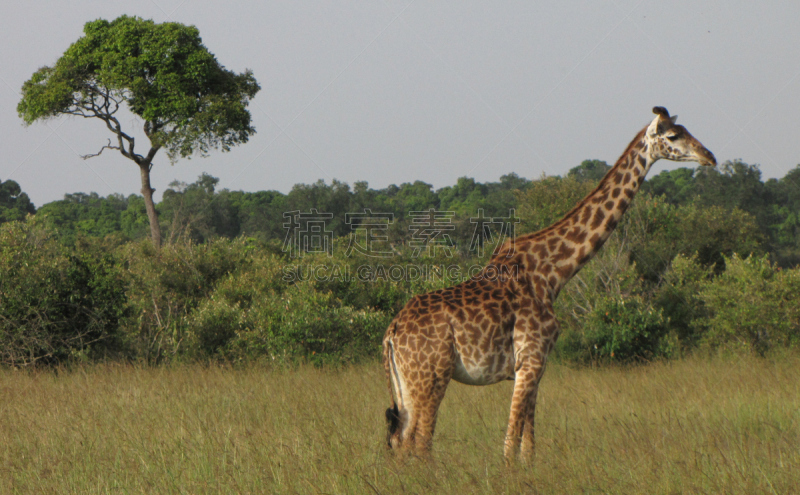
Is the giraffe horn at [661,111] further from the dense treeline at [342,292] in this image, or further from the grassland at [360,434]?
the dense treeline at [342,292]

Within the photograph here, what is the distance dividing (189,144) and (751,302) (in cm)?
1871

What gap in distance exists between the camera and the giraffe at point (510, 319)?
525 centimetres

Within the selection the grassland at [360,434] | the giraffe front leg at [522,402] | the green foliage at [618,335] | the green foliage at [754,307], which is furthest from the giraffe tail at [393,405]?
the green foliage at [754,307]

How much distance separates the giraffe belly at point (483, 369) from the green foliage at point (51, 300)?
7.43 meters

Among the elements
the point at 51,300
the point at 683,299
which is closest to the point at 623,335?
the point at 683,299

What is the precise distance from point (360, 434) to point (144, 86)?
20920mm

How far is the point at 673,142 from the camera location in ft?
19.1

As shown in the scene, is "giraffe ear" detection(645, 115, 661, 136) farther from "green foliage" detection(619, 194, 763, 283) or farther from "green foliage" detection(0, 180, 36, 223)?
"green foliage" detection(0, 180, 36, 223)

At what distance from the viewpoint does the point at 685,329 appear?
643 inches

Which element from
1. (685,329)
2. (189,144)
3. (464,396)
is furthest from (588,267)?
(189,144)

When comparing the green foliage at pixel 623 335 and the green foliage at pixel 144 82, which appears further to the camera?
the green foliage at pixel 144 82

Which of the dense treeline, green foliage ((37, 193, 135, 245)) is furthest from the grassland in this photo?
green foliage ((37, 193, 135, 245))

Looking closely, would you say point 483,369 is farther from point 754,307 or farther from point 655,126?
point 754,307

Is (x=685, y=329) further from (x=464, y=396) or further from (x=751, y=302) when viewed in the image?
(x=464, y=396)
